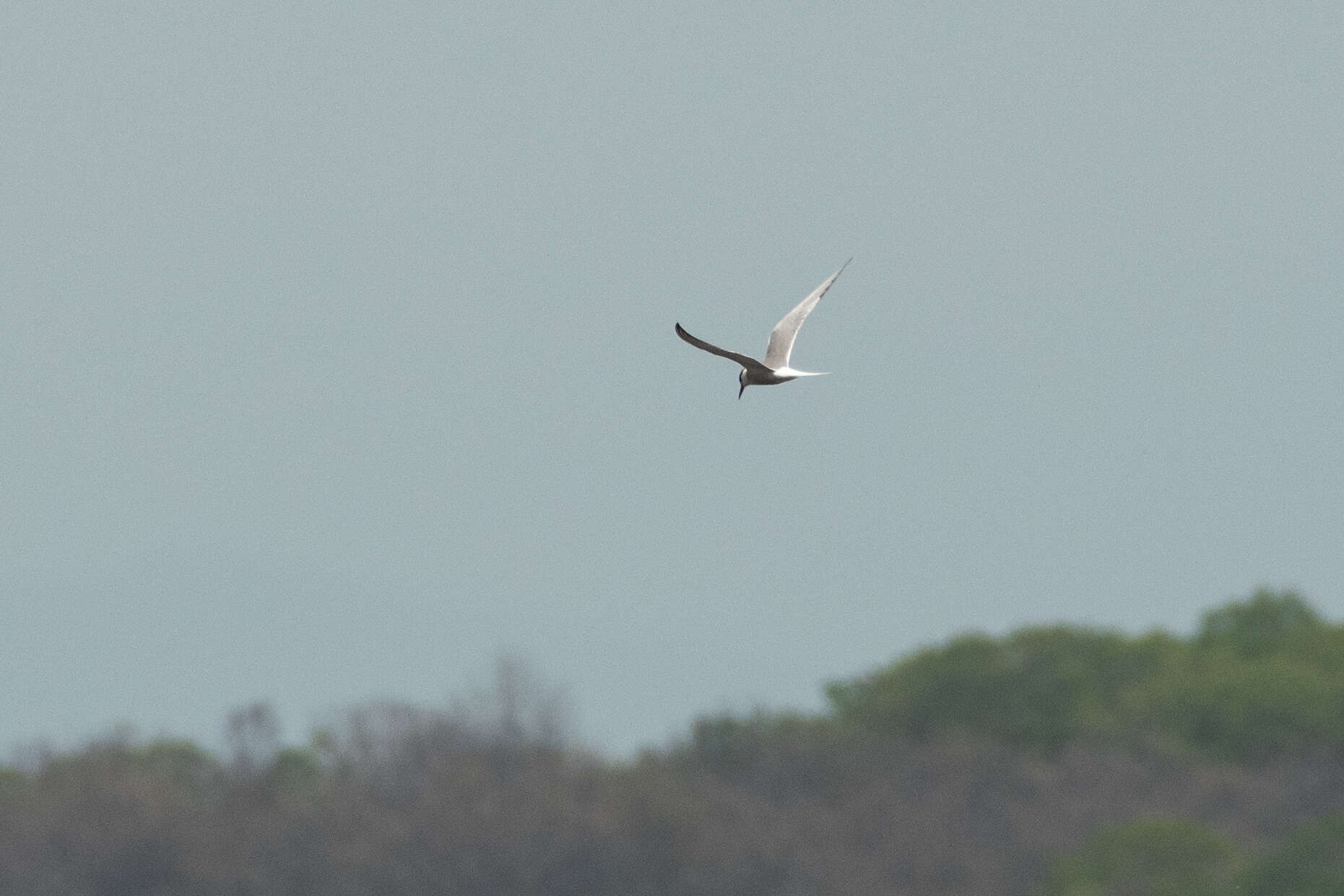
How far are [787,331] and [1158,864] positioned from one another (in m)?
44.2

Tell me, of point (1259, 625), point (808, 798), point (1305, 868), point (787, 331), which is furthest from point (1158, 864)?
point (1259, 625)

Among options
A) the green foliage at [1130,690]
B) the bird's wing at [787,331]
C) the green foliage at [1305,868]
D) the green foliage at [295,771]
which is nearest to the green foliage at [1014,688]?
the green foliage at [1130,690]

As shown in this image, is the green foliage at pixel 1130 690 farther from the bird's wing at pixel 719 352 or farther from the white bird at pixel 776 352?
the bird's wing at pixel 719 352

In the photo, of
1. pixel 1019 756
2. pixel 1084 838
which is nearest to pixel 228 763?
pixel 1019 756

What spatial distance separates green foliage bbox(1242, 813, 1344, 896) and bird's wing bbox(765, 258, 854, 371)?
4126 centimetres

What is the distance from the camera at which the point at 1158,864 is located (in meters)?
52.8

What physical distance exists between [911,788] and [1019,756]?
20.3 ft

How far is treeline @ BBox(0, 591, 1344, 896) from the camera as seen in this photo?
61031mm

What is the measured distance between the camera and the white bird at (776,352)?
9.84 meters

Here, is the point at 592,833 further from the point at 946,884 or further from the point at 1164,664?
the point at 1164,664

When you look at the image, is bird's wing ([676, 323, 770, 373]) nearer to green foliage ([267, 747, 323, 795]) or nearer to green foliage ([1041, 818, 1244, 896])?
green foliage ([1041, 818, 1244, 896])

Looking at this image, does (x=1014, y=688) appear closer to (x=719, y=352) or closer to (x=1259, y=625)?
(x=1259, y=625)

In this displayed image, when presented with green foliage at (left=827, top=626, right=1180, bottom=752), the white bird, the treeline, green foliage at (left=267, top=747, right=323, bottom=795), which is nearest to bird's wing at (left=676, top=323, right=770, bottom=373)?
the white bird

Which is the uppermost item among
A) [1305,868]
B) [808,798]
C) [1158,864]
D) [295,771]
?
[295,771]
